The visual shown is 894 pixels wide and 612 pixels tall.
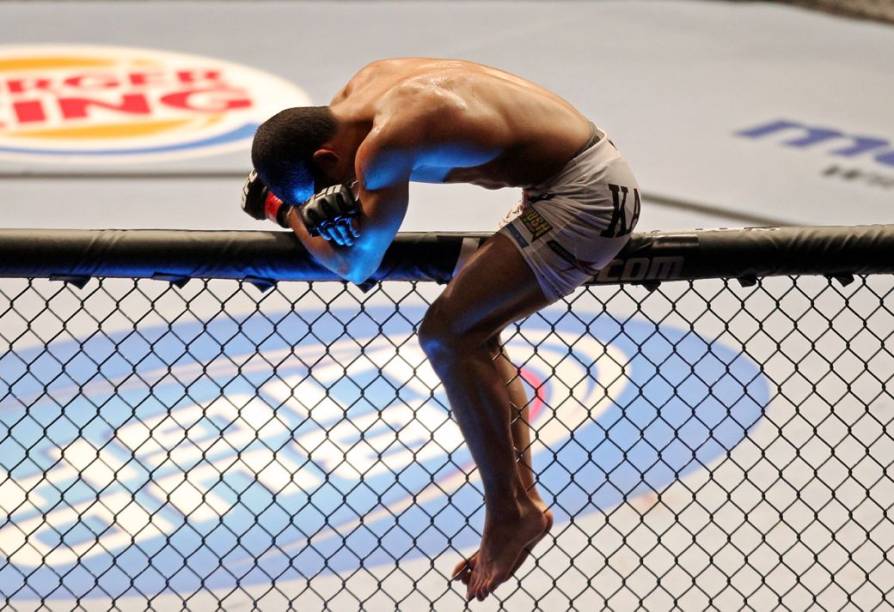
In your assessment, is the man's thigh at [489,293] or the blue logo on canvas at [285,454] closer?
the man's thigh at [489,293]

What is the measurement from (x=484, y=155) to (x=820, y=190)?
4.87m

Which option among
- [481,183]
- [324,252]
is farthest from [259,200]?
[481,183]

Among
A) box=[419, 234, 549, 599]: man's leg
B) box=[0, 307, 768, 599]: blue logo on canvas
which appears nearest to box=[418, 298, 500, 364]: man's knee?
box=[419, 234, 549, 599]: man's leg

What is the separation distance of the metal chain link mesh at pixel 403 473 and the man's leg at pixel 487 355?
0.48 meters

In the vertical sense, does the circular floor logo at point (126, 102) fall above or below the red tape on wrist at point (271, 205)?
below

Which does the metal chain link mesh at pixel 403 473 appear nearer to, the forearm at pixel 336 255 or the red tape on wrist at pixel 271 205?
the red tape on wrist at pixel 271 205

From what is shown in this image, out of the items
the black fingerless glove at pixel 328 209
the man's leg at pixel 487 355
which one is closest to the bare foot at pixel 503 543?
the man's leg at pixel 487 355

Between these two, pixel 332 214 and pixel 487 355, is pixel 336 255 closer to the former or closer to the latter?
pixel 332 214

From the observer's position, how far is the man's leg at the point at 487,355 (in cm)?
273

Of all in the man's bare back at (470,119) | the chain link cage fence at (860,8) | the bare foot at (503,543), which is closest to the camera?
the man's bare back at (470,119)

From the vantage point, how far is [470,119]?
109 inches

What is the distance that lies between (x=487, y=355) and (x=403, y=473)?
184 cm

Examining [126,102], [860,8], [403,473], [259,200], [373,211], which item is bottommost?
[860,8]

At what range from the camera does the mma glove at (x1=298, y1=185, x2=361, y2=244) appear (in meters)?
2.63
